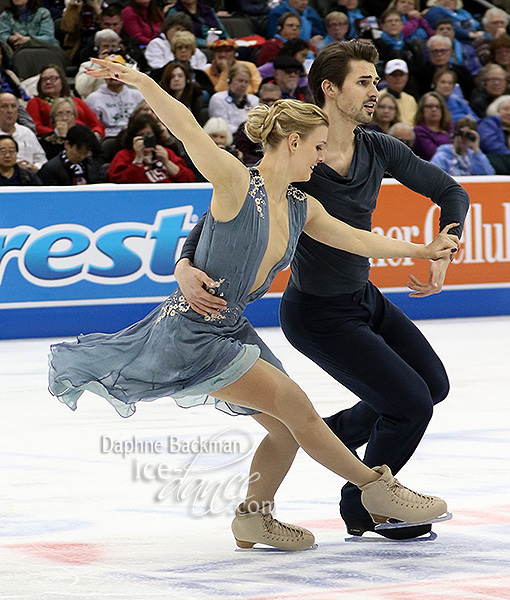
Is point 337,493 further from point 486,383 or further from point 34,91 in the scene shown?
point 34,91

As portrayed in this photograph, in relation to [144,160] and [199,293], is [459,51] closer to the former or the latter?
[144,160]

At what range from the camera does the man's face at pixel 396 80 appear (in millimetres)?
10164

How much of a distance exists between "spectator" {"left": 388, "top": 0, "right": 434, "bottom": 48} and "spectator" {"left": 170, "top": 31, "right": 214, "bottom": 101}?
8.91 feet

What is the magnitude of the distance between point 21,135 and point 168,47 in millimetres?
2057

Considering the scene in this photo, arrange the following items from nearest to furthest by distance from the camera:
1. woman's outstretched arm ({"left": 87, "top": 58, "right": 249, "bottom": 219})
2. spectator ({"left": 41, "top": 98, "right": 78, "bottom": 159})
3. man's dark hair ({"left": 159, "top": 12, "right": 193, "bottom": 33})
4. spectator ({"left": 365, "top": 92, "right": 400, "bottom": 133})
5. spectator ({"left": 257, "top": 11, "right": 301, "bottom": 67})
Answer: woman's outstretched arm ({"left": 87, "top": 58, "right": 249, "bottom": 219}), spectator ({"left": 41, "top": 98, "right": 78, "bottom": 159}), spectator ({"left": 365, "top": 92, "right": 400, "bottom": 133}), man's dark hair ({"left": 159, "top": 12, "right": 193, "bottom": 33}), spectator ({"left": 257, "top": 11, "right": 301, "bottom": 67})

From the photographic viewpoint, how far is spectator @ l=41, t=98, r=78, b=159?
326 inches

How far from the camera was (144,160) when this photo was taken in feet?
26.9

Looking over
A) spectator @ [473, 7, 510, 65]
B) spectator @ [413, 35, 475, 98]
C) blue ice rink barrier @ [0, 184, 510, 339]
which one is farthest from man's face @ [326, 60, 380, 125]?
spectator @ [473, 7, 510, 65]

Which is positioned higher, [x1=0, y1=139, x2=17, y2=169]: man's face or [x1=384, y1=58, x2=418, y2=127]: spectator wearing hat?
[x1=384, y1=58, x2=418, y2=127]: spectator wearing hat

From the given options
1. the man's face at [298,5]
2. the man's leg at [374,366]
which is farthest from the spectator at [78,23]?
the man's leg at [374,366]

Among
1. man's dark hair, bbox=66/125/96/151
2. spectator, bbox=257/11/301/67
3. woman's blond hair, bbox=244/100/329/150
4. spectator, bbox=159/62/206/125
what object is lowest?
man's dark hair, bbox=66/125/96/151

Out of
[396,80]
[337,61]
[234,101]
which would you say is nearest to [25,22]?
[234,101]

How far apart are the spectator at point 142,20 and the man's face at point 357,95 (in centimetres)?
713

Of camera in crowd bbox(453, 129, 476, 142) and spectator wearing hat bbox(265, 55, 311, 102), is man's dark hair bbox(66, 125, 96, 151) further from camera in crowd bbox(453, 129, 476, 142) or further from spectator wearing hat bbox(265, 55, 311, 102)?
camera in crowd bbox(453, 129, 476, 142)
